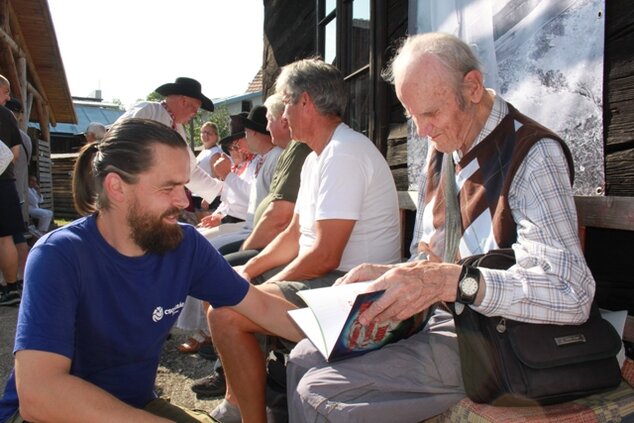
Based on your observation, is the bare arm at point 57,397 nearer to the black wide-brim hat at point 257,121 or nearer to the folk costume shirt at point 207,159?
the black wide-brim hat at point 257,121

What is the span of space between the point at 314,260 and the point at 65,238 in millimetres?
1107

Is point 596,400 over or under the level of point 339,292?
under

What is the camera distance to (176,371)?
3385 mm

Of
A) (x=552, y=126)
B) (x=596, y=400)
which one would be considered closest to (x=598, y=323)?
(x=596, y=400)

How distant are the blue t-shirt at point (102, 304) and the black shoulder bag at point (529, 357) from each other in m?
0.88

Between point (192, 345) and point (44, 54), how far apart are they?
11529 mm

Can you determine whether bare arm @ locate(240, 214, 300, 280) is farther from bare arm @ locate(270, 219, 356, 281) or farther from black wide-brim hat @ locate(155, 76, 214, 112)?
black wide-brim hat @ locate(155, 76, 214, 112)

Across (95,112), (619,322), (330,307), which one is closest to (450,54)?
(330,307)

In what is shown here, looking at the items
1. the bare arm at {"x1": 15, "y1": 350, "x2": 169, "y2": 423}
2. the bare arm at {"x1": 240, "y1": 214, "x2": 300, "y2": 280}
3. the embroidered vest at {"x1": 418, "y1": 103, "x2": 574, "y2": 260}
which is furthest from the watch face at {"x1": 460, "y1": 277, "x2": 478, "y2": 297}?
the bare arm at {"x1": 240, "y1": 214, "x2": 300, "y2": 280}

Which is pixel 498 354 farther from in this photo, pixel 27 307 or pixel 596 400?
pixel 27 307

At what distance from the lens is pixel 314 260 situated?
2.40 metres

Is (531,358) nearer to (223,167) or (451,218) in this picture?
(451,218)

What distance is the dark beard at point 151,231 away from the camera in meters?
1.65

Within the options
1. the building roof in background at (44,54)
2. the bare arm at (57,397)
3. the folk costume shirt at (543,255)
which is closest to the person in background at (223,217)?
the bare arm at (57,397)
